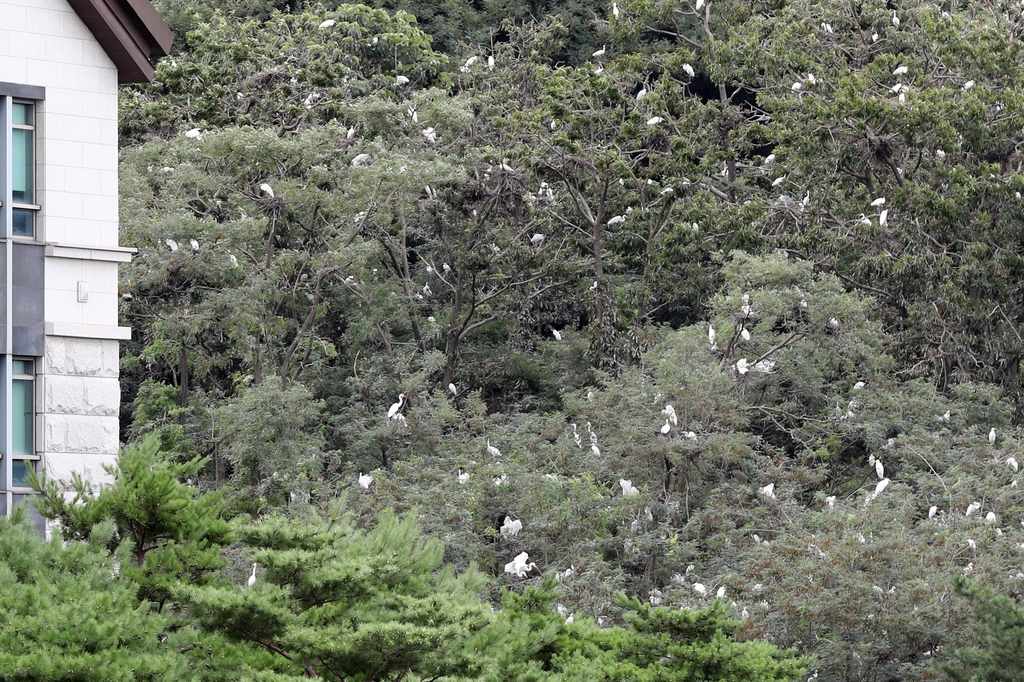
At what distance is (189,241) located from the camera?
20438mm

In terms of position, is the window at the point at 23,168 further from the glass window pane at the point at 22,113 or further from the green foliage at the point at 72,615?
the green foliage at the point at 72,615

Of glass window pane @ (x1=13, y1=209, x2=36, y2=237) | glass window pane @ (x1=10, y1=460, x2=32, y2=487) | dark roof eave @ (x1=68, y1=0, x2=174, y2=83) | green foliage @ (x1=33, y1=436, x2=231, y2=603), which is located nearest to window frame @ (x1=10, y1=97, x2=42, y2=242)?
glass window pane @ (x1=13, y1=209, x2=36, y2=237)

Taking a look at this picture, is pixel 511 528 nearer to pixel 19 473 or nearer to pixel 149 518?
pixel 19 473

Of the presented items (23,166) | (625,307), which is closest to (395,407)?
(625,307)

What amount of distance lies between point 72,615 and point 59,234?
439 cm

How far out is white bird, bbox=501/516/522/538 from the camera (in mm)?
17297

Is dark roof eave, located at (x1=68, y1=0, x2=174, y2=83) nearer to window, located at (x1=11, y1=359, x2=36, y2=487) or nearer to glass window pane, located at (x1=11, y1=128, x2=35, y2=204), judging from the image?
glass window pane, located at (x1=11, y1=128, x2=35, y2=204)

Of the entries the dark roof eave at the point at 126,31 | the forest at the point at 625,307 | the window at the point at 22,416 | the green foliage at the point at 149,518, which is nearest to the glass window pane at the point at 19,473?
the window at the point at 22,416

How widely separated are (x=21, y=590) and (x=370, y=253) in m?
13.3

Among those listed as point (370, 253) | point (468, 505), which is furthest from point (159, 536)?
point (370, 253)

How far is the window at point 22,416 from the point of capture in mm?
11586

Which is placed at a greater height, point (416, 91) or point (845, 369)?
point (416, 91)

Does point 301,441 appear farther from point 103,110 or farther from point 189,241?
point 103,110

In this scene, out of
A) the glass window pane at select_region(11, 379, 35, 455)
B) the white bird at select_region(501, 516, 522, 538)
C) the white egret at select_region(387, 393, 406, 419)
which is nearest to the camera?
the glass window pane at select_region(11, 379, 35, 455)
